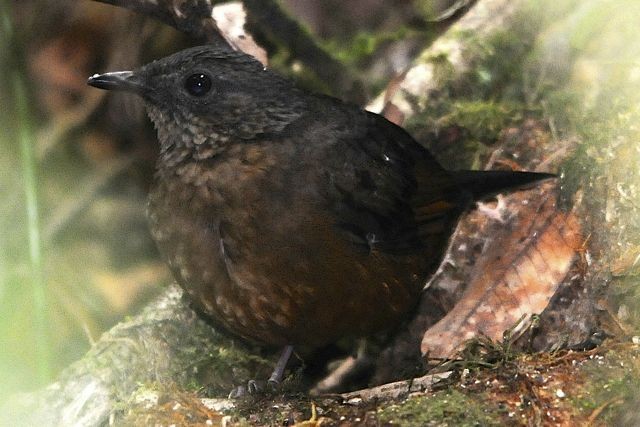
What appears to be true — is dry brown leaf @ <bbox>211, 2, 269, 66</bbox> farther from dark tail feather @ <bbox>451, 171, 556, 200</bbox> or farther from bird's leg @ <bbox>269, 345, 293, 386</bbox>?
bird's leg @ <bbox>269, 345, 293, 386</bbox>

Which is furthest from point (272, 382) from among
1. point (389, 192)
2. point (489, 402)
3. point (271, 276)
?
point (489, 402)

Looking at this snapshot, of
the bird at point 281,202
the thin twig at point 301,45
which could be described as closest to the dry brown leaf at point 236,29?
the thin twig at point 301,45

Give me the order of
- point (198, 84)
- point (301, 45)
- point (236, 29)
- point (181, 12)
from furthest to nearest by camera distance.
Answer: point (301, 45), point (236, 29), point (181, 12), point (198, 84)

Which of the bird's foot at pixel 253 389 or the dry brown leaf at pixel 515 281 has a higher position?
the bird's foot at pixel 253 389

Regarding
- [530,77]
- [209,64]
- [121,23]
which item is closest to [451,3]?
[530,77]

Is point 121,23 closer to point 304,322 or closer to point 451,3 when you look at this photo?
point 451,3

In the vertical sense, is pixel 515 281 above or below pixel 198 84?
below

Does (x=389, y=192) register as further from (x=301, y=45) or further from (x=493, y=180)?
(x=301, y=45)

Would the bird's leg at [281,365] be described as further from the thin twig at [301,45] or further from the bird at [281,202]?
the thin twig at [301,45]
